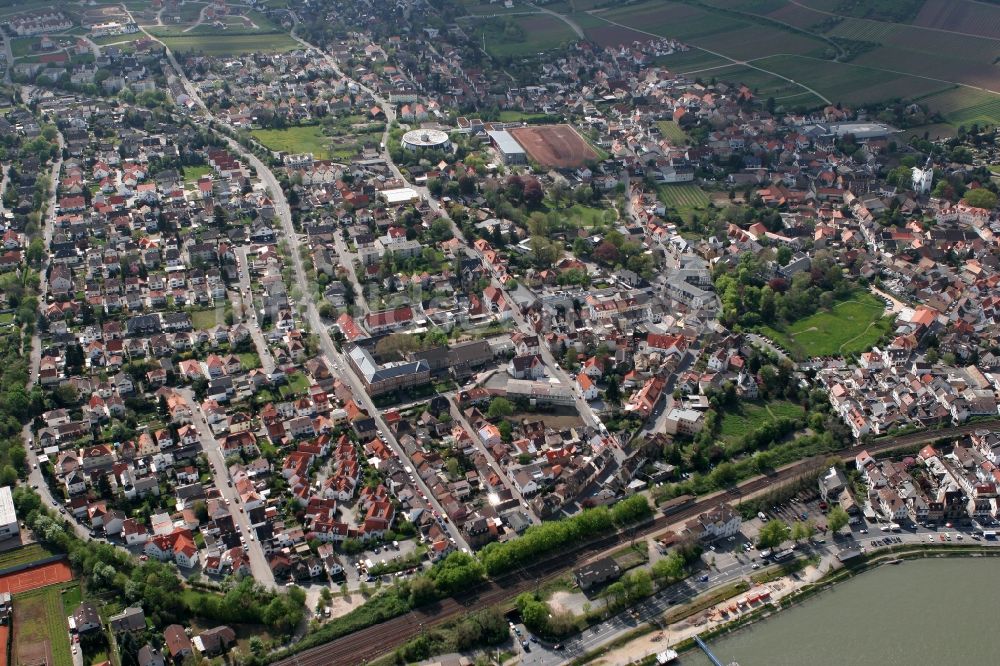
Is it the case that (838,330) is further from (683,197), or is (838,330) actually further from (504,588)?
(504,588)

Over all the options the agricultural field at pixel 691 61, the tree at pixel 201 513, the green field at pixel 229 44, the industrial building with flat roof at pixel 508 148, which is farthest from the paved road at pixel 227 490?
the agricultural field at pixel 691 61

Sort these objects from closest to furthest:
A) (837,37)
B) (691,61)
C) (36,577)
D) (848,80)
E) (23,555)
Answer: (36,577) < (23,555) < (848,80) < (691,61) < (837,37)

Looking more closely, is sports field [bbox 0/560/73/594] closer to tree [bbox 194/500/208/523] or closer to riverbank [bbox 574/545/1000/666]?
tree [bbox 194/500/208/523]

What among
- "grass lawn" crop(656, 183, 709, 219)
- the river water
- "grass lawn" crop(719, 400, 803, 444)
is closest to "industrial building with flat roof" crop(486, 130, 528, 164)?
"grass lawn" crop(656, 183, 709, 219)

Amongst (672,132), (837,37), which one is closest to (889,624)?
(672,132)

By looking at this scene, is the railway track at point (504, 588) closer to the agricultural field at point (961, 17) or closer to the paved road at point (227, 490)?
the paved road at point (227, 490)

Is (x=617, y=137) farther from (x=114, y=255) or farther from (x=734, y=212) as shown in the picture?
(x=114, y=255)
